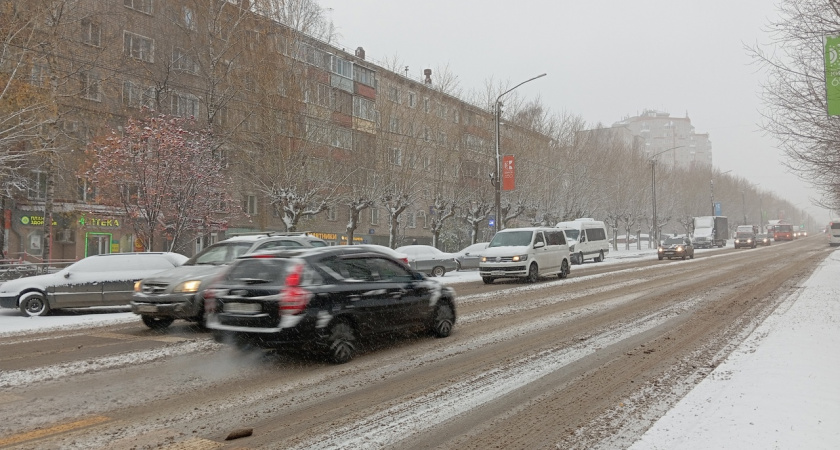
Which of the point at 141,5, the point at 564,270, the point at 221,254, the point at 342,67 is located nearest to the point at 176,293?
the point at 221,254

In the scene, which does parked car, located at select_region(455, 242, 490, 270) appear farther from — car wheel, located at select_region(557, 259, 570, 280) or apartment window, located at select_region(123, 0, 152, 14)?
apartment window, located at select_region(123, 0, 152, 14)

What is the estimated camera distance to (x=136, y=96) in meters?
27.4

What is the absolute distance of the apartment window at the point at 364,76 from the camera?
137 feet

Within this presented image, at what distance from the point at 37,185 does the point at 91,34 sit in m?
8.18

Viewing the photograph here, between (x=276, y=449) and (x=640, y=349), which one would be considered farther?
(x=640, y=349)

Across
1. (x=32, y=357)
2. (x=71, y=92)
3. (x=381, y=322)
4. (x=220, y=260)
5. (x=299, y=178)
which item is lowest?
(x=32, y=357)

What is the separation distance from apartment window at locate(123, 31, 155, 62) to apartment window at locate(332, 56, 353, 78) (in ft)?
41.1

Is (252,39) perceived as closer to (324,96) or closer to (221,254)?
(324,96)

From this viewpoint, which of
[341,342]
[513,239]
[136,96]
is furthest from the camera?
[136,96]

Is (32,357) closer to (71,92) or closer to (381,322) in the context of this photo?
(381,322)

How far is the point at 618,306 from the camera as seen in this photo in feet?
42.8

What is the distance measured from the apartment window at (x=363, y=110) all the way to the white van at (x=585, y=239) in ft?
44.9

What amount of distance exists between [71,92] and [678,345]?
2428cm

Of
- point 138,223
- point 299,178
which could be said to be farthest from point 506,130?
point 138,223
